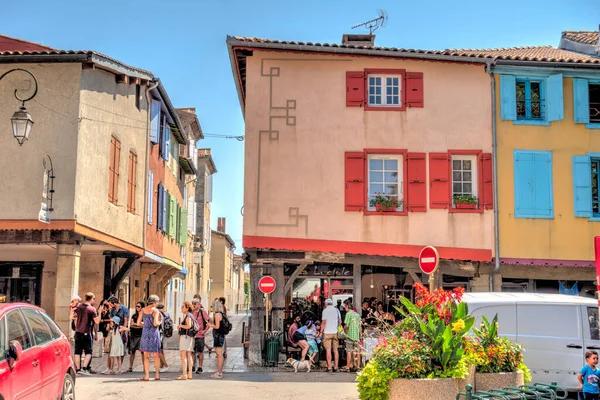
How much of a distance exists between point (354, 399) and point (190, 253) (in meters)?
31.2

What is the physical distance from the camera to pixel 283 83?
835 inches

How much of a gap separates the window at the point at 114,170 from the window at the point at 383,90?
287 inches

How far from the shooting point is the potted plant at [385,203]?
68.1ft

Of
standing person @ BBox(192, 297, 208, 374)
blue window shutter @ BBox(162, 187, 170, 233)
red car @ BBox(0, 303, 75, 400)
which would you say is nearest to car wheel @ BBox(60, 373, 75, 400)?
red car @ BBox(0, 303, 75, 400)

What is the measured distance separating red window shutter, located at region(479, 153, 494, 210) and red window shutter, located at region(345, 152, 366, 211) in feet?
10.6

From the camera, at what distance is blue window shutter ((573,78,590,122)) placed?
21.6 metres

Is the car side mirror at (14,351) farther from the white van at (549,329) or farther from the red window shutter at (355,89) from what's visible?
the red window shutter at (355,89)

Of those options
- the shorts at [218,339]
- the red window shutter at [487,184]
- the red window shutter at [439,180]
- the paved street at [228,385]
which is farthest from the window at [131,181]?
the red window shutter at [487,184]

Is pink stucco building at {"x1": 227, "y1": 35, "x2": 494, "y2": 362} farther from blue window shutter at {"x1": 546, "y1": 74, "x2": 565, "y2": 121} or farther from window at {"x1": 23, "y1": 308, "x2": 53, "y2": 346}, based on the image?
window at {"x1": 23, "y1": 308, "x2": 53, "y2": 346}

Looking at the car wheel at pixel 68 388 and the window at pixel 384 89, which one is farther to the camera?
the window at pixel 384 89

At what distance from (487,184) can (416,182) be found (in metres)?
1.92

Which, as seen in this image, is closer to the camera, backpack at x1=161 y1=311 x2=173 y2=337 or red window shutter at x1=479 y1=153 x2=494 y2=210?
backpack at x1=161 y1=311 x2=173 y2=337

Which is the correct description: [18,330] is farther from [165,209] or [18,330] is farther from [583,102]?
[165,209]

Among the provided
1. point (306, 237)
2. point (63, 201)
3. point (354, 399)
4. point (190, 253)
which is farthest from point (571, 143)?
point (190, 253)
